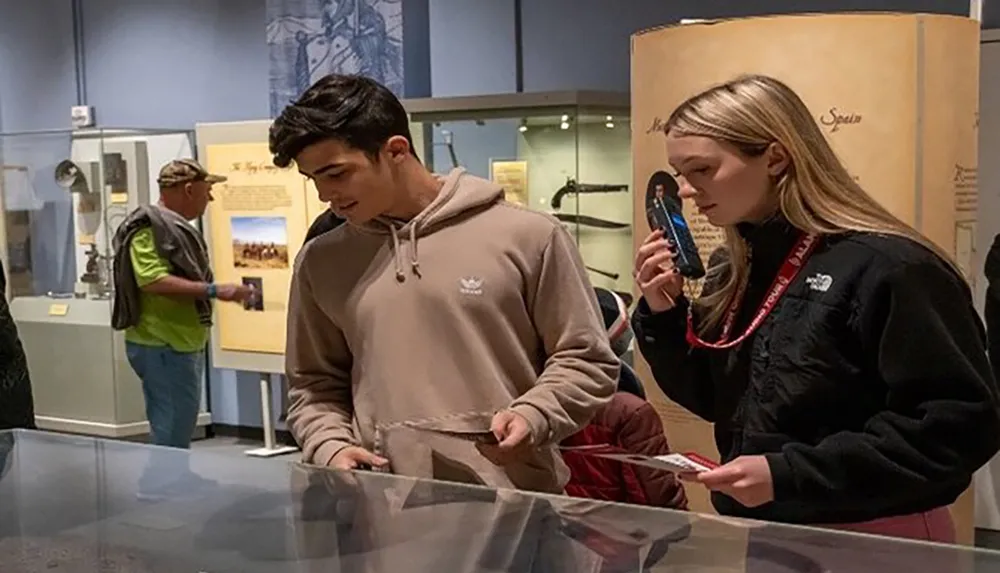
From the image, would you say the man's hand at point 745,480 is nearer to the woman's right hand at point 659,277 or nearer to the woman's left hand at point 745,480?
the woman's left hand at point 745,480

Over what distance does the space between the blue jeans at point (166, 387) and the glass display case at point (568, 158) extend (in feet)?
5.27

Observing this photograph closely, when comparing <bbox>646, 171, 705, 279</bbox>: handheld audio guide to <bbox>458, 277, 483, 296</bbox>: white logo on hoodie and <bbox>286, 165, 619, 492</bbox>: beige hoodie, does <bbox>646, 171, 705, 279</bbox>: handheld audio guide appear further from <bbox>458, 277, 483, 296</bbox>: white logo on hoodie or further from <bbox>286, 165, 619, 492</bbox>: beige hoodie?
<bbox>458, 277, 483, 296</bbox>: white logo on hoodie

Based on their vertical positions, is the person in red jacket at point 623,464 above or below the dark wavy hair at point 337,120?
below

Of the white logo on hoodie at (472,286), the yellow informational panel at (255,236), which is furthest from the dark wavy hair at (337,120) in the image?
the yellow informational panel at (255,236)

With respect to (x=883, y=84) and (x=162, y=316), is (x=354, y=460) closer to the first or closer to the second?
(x=883, y=84)

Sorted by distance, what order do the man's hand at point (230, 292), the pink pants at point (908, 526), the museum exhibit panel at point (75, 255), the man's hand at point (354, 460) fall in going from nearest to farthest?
1. the pink pants at point (908, 526)
2. the man's hand at point (354, 460)
3. the man's hand at point (230, 292)
4. the museum exhibit panel at point (75, 255)

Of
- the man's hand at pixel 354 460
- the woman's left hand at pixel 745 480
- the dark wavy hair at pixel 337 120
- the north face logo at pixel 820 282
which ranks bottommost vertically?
the man's hand at pixel 354 460

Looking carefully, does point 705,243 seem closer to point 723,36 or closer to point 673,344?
point 723,36

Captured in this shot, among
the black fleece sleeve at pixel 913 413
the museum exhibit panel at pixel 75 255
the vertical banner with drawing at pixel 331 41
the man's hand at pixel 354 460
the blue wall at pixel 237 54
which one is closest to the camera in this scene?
the black fleece sleeve at pixel 913 413

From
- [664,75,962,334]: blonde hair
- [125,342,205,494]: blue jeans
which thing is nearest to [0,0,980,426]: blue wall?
[125,342,205,494]: blue jeans

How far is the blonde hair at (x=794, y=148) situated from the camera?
1978 millimetres

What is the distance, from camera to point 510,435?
2.20 meters

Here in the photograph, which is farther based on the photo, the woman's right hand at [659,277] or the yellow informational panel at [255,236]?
the yellow informational panel at [255,236]

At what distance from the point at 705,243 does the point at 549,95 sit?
191 centimetres
